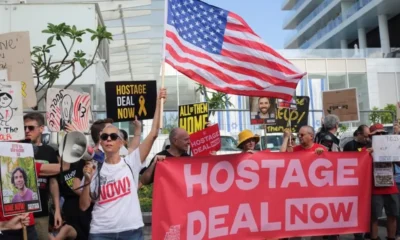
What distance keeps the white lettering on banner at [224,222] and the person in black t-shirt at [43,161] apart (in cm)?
132

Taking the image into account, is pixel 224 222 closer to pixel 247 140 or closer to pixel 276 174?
pixel 276 174

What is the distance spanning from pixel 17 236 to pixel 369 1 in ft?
169

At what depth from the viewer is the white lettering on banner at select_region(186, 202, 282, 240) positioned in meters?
5.01

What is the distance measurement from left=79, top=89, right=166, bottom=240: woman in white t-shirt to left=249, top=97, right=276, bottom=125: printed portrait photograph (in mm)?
3688

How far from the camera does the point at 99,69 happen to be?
49.0 feet

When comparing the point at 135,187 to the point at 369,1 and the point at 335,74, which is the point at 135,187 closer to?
the point at 335,74

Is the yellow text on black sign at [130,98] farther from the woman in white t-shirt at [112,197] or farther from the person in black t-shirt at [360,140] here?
the person in black t-shirt at [360,140]

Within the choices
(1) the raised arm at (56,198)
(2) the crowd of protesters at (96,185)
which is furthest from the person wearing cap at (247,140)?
(1) the raised arm at (56,198)

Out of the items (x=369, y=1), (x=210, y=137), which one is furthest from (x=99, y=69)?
(x=369, y=1)

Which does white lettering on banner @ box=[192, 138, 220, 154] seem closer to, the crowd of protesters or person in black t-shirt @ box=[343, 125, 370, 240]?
the crowd of protesters

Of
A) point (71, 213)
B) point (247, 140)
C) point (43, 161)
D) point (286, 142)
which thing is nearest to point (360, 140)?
point (286, 142)

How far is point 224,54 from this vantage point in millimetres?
5270

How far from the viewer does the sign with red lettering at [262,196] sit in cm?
496

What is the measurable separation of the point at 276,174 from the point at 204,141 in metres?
1.56
